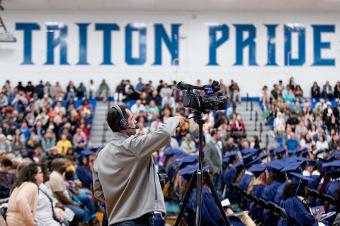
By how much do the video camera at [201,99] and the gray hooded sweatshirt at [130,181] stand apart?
47 cm

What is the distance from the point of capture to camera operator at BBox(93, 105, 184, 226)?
3783mm

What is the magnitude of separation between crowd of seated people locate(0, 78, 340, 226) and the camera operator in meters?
0.73

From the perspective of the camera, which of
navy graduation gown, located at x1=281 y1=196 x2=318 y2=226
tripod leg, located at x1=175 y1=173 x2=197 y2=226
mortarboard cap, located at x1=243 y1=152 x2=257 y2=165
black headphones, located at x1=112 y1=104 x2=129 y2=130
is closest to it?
black headphones, located at x1=112 y1=104 x2=129 y2=130

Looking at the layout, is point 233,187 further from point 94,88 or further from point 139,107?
point 94,88

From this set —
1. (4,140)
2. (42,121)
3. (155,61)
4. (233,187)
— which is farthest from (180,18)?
(233,187)

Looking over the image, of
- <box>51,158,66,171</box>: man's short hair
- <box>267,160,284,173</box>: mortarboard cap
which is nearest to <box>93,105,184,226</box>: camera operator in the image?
<box>267,160,284,173</box>: mortarboard cap

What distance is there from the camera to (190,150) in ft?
52.6

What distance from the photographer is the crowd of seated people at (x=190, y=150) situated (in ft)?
24.5

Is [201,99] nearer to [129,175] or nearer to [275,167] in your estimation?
[129,175]

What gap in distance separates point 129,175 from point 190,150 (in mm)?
12212

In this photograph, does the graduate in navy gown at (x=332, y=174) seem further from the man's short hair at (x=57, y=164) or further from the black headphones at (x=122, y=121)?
the black headphones at (x=122, y=121)

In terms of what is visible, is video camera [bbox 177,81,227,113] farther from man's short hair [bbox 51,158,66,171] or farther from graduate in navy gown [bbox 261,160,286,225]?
man's short hair [bbox 51,158,66,171]

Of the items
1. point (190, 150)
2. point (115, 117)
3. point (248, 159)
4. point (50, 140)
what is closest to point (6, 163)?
point (248, 159)

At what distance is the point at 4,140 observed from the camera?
55.8 feet
